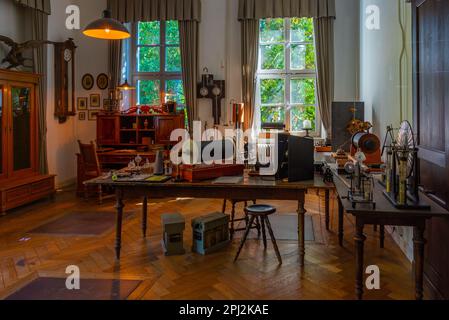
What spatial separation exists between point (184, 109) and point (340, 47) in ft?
10.9

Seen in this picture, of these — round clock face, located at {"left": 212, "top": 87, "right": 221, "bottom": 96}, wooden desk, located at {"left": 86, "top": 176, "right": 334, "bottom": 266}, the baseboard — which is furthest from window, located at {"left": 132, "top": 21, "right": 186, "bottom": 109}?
wooden desk, located at {"left": 86, "top": 176, "right": 334, "bottom": 266}

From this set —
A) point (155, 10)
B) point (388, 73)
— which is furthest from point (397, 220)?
point (155, 10)

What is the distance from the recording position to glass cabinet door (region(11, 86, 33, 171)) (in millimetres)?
5867

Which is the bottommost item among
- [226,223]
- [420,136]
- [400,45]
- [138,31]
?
[226,223]

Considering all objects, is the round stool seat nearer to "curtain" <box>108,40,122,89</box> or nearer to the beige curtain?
the beige curtain

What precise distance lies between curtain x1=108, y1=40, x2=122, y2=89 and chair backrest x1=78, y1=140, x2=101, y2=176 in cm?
203

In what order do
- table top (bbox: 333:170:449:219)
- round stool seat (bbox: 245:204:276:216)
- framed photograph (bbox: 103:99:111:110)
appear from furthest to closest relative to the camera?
framed photograph (bbox: 103:99:111:110)
round stool seat (bbox: 245:204:276:216)
table top (bbox: 333:170:449:219)

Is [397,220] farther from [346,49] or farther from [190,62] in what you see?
[190,62]

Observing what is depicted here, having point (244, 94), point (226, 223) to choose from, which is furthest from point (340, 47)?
point (226, 223)

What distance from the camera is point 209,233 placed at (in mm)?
3826

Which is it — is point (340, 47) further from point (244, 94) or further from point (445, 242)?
point (445, 242)

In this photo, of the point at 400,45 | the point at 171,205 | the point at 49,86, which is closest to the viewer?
the point at 400,45

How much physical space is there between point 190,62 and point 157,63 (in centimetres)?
85

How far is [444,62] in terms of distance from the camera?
2.41 m
